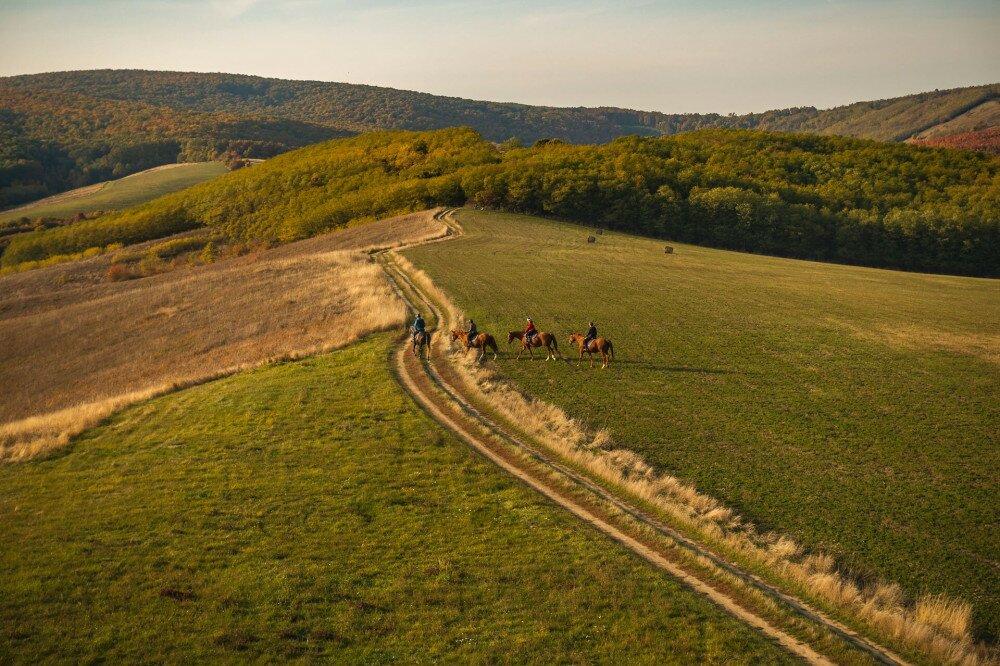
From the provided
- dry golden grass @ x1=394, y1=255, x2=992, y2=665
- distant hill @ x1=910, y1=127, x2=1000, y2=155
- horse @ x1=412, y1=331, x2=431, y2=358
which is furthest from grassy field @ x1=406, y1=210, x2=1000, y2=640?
distant hill @ x1=910, y1=127, x2=1000, y2=155

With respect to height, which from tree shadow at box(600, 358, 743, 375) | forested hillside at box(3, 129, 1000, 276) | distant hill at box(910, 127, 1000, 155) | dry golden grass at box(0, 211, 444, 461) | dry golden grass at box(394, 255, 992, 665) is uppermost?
distant hill at box(910, 127, 1000, 155)

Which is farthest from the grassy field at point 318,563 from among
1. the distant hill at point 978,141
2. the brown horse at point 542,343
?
the distant hill at point 978,141

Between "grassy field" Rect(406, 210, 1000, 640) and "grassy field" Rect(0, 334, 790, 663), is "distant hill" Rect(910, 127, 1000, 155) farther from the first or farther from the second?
"grassy field" Rect(0, 334, 790, 663)

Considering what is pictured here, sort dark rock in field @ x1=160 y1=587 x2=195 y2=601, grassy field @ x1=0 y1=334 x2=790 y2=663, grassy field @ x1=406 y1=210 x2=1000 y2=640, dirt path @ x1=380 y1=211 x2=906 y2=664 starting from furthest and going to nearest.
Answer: grassy field @ x1=406 y1=210 x2=1000 y2=640, dark rock in field @ x1=160 y1=587 x2=195 y2=601, dirt path @ x1=380 y1=211 x2=906 y2=664, grassy field @ x1=0 y1=334 x2=790 y2=663

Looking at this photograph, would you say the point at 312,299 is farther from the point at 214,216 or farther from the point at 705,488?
the point at 214,216

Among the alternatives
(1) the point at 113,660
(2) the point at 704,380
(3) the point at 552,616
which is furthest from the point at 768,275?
(1) the point at 113,660

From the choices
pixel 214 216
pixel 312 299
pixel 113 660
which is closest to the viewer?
pixel 113 660

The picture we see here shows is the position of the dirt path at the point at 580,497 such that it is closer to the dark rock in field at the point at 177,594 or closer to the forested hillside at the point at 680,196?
the dark rock in field at the point at 177,594
